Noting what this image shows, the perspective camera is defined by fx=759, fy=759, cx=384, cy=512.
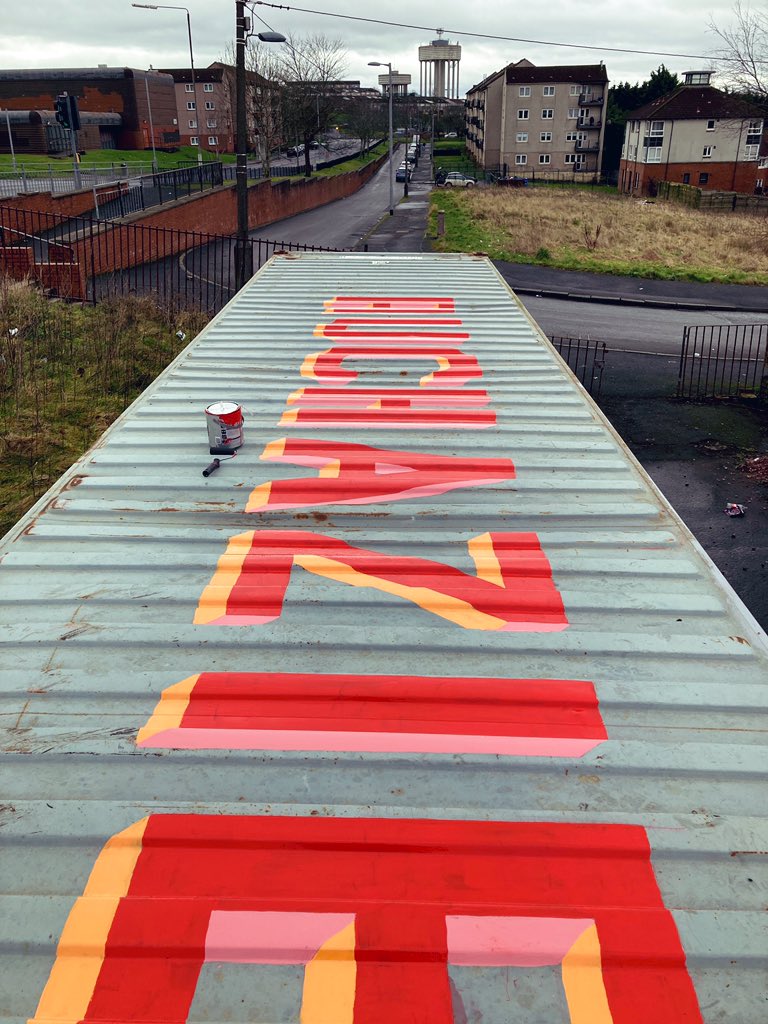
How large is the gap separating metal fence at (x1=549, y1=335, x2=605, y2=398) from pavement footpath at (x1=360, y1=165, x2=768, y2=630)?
23 centimetres

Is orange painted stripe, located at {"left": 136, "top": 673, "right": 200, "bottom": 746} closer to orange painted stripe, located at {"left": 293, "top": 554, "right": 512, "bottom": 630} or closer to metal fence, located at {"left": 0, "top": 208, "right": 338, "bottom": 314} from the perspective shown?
orange painted stripe, located at {"left": 293, "top": 554, "right": 512, "bottom": 630}

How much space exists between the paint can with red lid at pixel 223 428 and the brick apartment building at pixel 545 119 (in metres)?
75.4

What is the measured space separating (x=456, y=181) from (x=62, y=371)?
170 ft

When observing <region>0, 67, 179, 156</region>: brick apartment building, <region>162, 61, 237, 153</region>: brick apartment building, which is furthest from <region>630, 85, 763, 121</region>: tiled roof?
<region>0, 67, 179, 156</region>: brick apartment building

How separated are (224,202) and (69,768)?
33.0 metres

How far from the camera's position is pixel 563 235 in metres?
35.2

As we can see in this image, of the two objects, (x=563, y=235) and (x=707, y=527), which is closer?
(x=707, y=527)

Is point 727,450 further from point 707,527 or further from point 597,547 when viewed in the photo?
point 597,547

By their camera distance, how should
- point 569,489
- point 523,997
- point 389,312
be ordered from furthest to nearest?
point 389,312
point 569,489
point 523,997

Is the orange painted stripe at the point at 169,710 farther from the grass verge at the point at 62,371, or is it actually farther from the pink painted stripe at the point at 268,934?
the grass verge at the point at 62,371

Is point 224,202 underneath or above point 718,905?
above

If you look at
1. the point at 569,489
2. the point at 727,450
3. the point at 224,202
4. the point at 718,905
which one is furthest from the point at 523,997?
the point at 224,202

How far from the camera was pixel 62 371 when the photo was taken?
14.3m

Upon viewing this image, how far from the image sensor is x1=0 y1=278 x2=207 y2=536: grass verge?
11.4 metres
